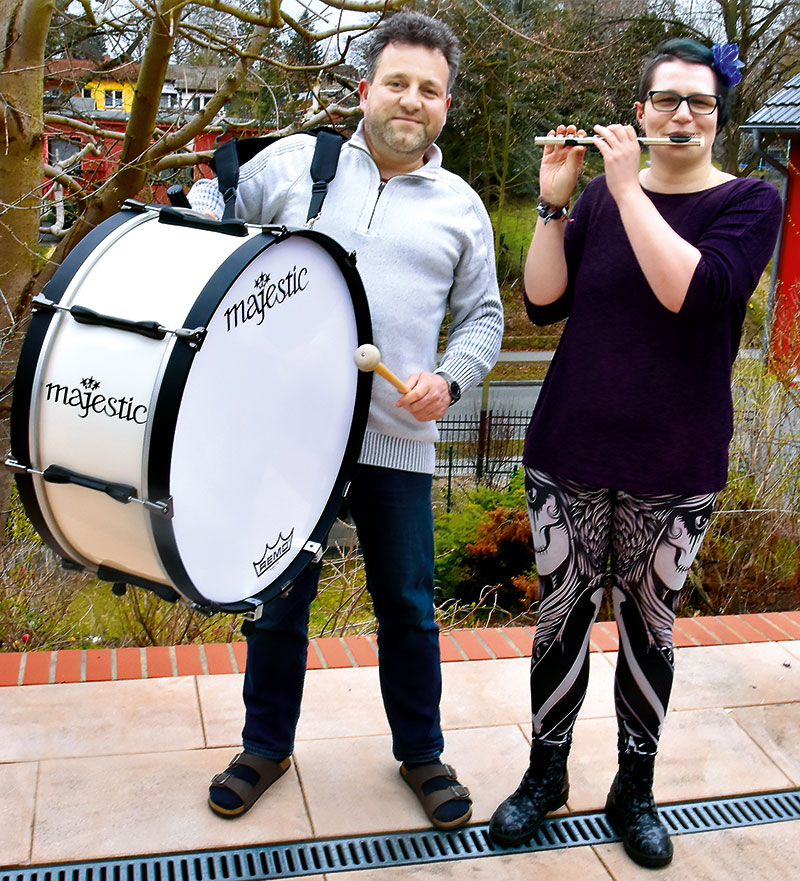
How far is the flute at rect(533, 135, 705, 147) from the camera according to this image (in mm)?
1923

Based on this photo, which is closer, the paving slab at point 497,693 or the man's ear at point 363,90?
the man's ear at point 363,90

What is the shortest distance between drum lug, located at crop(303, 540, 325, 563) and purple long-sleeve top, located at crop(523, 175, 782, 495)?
1.78ft

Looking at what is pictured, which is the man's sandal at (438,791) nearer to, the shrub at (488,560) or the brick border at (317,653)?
the brick border at (317,653)

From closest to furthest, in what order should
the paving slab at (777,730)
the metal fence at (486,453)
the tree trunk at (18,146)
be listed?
the paving slab at (777,730) < the tree trunk at (18,146) < the metal fence at (486,453)

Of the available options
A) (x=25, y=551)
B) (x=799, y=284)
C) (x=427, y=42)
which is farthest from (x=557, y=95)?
(x=427, y=42)

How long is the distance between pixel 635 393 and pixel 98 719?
168cm

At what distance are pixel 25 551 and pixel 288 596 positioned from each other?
269cm

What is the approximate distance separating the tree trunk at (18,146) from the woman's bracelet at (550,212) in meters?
3.33

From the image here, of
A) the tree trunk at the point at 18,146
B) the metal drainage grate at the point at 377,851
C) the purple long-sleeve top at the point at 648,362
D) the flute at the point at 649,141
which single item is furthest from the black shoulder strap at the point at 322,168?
the tree trunk at the point at 18,146

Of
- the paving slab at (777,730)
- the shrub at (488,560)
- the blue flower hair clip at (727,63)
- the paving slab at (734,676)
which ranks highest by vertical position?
the blue flower hair clip at (727,63)

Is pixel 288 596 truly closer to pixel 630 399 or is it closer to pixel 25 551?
pixel 630 399

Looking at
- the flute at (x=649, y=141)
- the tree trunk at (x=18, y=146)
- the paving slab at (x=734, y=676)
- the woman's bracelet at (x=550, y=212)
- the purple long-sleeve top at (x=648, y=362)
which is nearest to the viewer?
the flute at (x=649, y=141)

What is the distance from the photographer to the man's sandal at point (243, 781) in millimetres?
2352

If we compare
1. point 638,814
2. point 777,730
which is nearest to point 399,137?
point 638,814
